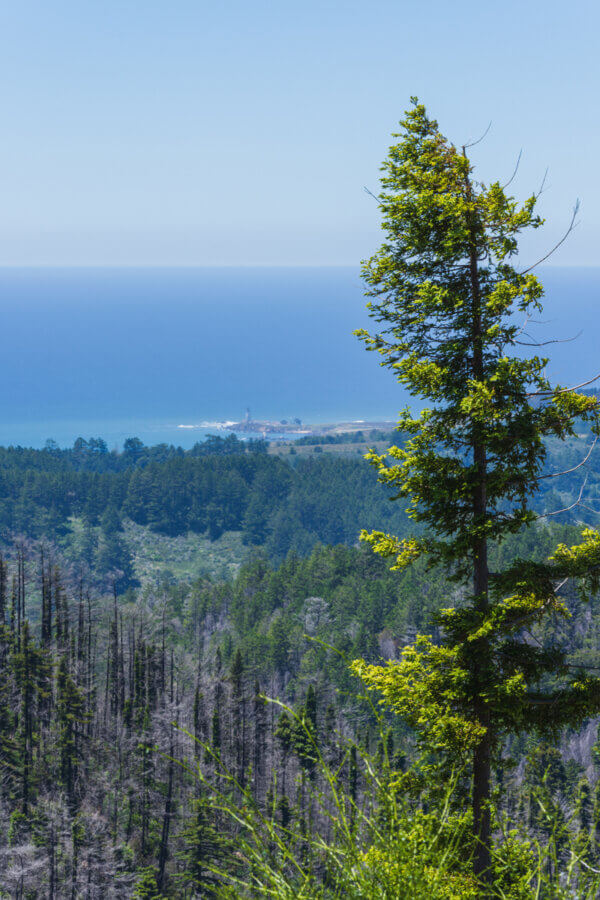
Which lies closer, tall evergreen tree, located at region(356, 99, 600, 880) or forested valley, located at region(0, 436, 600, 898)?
tall evergreen tree, located at region(356, 99, 600, 880)

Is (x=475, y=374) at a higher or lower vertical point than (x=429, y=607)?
higher

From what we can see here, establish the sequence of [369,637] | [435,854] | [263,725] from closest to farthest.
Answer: [435,854], [263,725], [369,637]

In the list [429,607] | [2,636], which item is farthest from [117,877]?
[429,607]

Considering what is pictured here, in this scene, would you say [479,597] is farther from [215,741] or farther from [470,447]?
[215,741]

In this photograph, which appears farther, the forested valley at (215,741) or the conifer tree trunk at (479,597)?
the forested valley at (215,741)

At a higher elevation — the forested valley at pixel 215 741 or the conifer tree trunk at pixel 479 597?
the conifer tree trunk at pixel 479 597

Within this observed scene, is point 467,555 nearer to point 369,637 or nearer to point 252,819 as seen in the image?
point 252,819

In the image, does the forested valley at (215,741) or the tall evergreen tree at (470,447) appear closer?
the tall evergreen tree at (470,447)

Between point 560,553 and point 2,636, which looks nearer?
point 560,553

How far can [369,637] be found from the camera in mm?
112875

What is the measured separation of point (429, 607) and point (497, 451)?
11265cm

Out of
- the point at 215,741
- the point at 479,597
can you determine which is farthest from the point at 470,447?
the point at 215,741

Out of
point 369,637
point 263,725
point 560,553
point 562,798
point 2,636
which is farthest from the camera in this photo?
point 369,637

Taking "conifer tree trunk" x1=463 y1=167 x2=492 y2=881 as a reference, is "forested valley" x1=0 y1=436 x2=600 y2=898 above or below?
below
